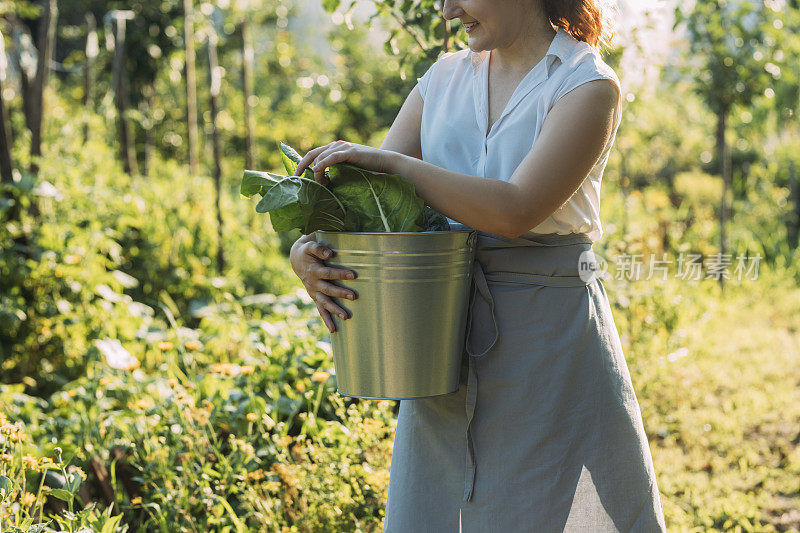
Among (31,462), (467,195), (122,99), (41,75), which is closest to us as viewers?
(467,195)

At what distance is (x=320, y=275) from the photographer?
1.21 m

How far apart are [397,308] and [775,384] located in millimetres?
3362

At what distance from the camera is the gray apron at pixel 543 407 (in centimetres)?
129

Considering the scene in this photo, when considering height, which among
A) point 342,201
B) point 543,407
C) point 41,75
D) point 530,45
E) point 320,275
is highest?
point 41,75

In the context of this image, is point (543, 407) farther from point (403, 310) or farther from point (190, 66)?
point (190, 66)

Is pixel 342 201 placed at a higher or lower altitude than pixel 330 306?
higher

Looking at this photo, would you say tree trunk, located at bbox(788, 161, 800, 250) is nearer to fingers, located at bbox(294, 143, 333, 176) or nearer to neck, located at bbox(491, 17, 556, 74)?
neck, located at bbox(491, 17, 556, 74)

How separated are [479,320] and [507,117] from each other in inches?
13.6

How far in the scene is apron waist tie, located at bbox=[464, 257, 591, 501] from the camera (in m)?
1.31

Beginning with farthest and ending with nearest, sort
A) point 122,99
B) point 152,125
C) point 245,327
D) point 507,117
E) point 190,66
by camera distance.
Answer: point 152,125 → point 122,99 → point 190,66 → point 245,327 → point 507,117

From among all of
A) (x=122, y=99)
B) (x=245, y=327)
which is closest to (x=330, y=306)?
(x=245, y=327)

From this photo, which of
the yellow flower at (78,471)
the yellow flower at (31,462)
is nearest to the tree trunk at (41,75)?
the yellow flower at (78,471)

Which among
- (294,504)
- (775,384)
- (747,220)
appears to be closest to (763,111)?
(747,220)

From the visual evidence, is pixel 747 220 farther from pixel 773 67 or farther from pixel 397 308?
pixel 397 308
